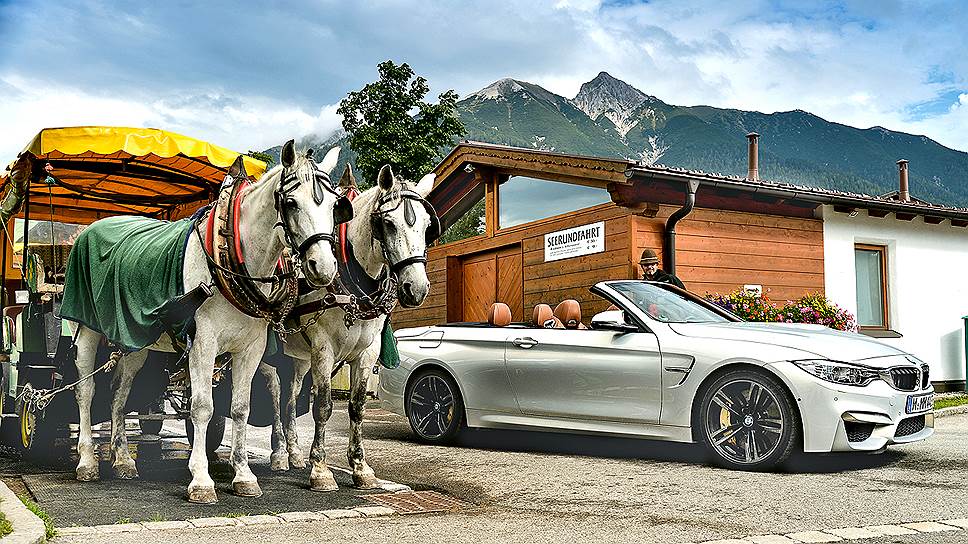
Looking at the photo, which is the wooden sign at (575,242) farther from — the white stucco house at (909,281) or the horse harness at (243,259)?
the horse harness at (243,259)

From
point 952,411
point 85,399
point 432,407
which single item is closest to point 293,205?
point 85,399

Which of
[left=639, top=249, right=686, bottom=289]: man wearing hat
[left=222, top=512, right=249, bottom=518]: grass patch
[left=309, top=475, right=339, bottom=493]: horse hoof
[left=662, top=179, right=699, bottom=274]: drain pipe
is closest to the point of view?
[left=222, top=512, right=249, bottom=518]: grass patch

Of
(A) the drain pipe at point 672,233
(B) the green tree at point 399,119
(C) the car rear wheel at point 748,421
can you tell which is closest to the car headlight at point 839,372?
(C) the car rear wheel at point 748,421

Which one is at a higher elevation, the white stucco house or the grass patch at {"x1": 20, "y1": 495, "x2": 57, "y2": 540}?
the white stucco house

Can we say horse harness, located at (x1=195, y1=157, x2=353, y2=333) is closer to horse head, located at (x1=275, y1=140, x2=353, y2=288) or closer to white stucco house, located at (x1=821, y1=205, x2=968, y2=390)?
horse head, located at (x1=275, y1=140, x2=353, y2=288)

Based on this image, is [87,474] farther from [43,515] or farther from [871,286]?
[871,286]

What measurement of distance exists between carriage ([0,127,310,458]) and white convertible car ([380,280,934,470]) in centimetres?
199

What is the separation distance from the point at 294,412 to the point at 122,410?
1362mm

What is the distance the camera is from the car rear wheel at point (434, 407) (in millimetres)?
9836

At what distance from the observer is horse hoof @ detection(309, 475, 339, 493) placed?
682 centimetres

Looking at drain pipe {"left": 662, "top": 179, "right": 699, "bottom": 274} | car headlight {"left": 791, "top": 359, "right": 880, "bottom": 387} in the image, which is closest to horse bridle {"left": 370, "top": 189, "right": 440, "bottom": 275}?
car headlight {"left": 791, "top": 359, "right": 880, "bottom": 387}

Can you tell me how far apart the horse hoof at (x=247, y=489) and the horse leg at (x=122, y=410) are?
141 cm

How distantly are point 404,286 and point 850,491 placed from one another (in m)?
3.39

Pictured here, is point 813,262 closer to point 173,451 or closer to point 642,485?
point 642,485
